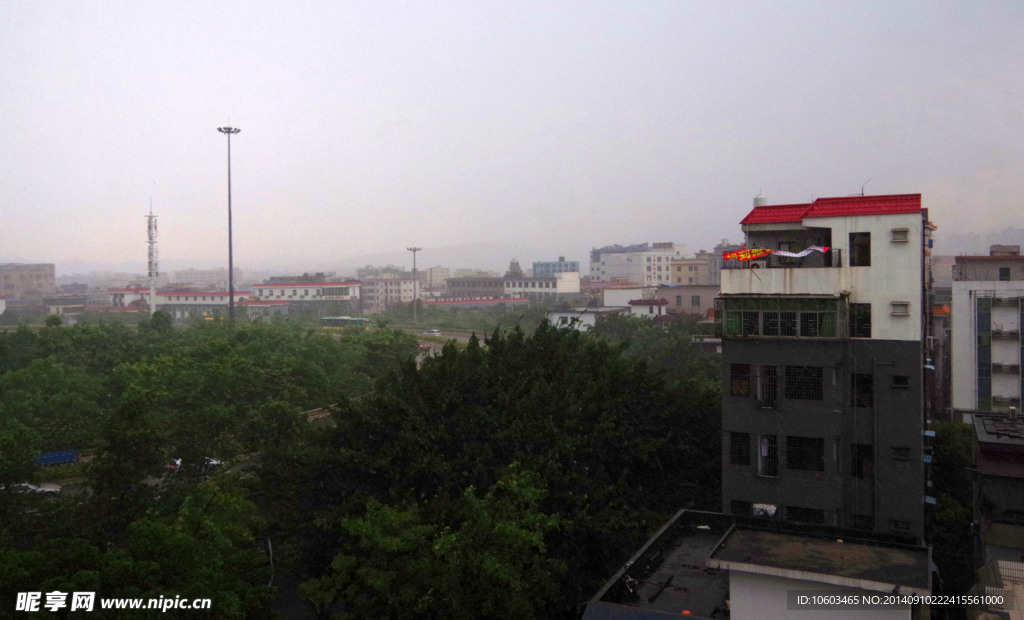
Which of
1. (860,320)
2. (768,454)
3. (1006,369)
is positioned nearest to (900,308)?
(860,320)

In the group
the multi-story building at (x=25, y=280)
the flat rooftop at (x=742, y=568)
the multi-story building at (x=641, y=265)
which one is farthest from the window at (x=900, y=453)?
the multi-story building at (x=25, y=280)

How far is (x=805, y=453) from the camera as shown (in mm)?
11961

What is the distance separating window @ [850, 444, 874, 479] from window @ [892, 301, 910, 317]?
213 cm

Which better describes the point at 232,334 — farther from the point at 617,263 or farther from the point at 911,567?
the point at 617,263

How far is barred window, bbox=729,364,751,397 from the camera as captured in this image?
12.3 metres

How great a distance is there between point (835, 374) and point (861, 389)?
0.46m

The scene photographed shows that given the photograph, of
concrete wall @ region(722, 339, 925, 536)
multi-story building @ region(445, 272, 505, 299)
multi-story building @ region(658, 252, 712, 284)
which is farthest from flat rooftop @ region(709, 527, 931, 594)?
multi-story building @ region(445, 272, 505, 299)

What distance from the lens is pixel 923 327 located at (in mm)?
11945

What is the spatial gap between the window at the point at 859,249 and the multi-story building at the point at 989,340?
14.2m

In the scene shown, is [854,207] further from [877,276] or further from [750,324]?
[750,324]

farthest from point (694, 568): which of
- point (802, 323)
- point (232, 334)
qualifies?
point (232, 334)

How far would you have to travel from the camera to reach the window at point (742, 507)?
12.3 m

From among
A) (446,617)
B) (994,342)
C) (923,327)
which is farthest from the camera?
(994,342)

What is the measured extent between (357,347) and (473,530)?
2418 centimetres
